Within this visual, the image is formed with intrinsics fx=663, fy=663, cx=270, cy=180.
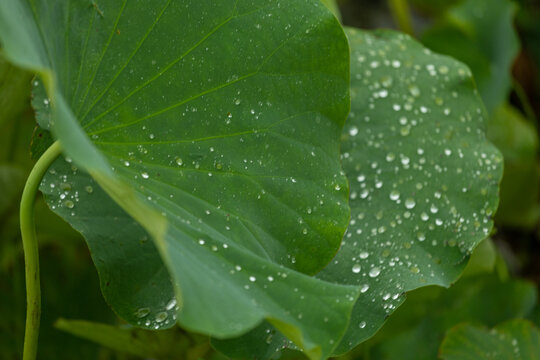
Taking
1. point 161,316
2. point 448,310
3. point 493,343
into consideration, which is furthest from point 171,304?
point 448,310

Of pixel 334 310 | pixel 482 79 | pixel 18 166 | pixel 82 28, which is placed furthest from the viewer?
pixel 482 79

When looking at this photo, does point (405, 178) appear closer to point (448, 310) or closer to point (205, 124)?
point (205, 124)

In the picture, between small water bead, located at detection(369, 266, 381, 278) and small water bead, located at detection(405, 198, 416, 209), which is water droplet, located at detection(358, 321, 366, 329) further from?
small water bead, located at detection(405, 198, 416, 209)

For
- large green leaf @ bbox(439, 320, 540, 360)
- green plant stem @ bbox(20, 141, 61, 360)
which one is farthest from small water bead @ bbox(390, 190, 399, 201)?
green plant stem @ bbox(20, 141, 61, 360)

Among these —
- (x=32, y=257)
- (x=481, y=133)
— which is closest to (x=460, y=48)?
(x=481, y=133)

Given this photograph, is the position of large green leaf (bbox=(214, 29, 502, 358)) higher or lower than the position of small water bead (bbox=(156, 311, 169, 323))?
lower

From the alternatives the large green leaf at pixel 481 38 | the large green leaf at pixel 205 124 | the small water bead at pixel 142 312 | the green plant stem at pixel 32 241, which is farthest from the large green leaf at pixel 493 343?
the large green leaf at pixel 481 38

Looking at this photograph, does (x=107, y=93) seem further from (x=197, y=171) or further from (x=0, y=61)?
(x=0, y=61)

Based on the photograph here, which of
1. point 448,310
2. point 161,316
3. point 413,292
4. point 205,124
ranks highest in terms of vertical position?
point 205,124
